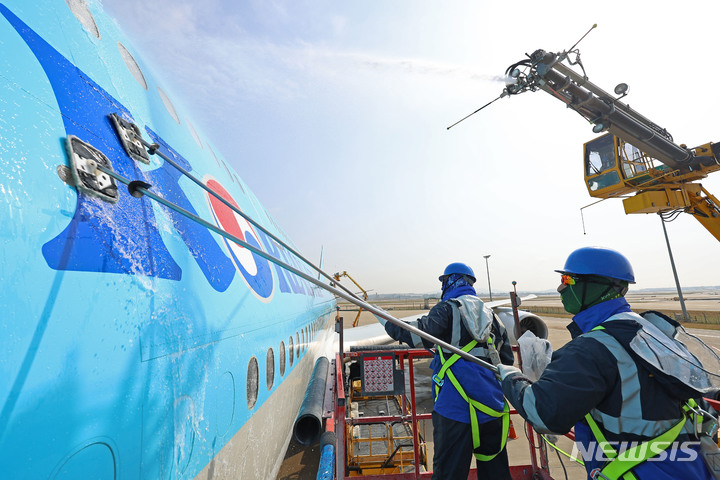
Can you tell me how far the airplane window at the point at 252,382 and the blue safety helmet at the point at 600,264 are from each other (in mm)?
2652

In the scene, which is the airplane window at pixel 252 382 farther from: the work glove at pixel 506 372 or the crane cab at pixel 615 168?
the crane cab at pixel 615 168

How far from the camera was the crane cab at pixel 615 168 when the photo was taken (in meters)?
8.93

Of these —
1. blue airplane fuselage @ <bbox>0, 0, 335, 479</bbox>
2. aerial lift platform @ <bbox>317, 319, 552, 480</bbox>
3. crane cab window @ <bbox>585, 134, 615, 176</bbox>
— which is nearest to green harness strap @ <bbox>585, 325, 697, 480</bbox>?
blue airplane fuselage @ <bbox>0, 0, 335, 479</bbox>

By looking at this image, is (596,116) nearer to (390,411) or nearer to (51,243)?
(390,411)

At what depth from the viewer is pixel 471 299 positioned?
4184 mm

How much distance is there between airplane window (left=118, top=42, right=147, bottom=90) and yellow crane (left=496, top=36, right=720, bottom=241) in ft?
26.7

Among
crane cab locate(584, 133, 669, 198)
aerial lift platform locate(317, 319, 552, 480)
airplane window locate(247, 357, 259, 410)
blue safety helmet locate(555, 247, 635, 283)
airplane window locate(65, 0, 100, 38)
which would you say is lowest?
aerial lift platform locate(317, 319, 552, 480)

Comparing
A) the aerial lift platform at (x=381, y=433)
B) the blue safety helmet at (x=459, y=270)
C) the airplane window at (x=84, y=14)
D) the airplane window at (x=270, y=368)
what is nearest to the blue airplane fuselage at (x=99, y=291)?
the airplane window at (x=84, y=14)

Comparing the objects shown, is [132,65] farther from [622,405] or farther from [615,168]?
[615,168]

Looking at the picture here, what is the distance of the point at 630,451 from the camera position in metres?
2.08

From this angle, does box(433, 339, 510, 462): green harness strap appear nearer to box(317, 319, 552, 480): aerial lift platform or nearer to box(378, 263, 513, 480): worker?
box(378, 263, 513, 480): worker

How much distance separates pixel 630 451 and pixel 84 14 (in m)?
4.08

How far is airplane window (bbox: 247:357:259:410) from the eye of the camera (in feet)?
8.78

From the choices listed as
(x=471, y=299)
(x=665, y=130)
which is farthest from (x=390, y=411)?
(x=665, y=130)
